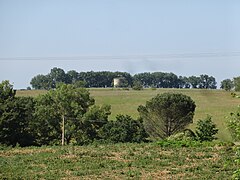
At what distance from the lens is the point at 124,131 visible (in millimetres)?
42438

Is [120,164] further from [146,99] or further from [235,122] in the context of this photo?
[146,99]

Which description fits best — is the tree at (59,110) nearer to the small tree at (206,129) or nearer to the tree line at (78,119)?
the tree line at (78,119)

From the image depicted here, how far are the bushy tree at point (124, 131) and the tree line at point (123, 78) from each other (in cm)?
3811

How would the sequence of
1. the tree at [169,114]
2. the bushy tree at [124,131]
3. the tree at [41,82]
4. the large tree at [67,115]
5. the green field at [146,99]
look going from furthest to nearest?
1. the tree at [41,82]
2. the green field at [146,99]
3. the large tree at [67,115]
4. the bushy tree at [124,131]
5. the tree at [169,114]

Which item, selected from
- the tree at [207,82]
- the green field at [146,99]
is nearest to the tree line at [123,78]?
the tree at [207,82]

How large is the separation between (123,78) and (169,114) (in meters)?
49.6

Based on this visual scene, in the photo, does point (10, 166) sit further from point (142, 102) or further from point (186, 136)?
point (142, 102)

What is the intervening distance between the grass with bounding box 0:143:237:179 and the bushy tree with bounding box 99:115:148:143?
56.3 ft

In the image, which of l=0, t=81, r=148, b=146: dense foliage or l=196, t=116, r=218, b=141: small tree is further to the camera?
l=196, t=116, r=218, b=141: small tree

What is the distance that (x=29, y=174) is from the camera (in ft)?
54.2

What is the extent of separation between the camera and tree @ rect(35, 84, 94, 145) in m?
44.5

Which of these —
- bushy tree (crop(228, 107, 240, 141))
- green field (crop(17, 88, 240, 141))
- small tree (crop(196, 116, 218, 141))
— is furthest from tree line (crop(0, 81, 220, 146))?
bushy tree (crop(228, 107, 240, 141))

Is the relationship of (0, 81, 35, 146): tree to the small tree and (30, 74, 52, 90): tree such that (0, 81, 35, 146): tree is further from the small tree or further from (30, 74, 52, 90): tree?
(30, 74, 52, 90): tree

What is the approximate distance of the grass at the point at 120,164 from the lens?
639 inches
